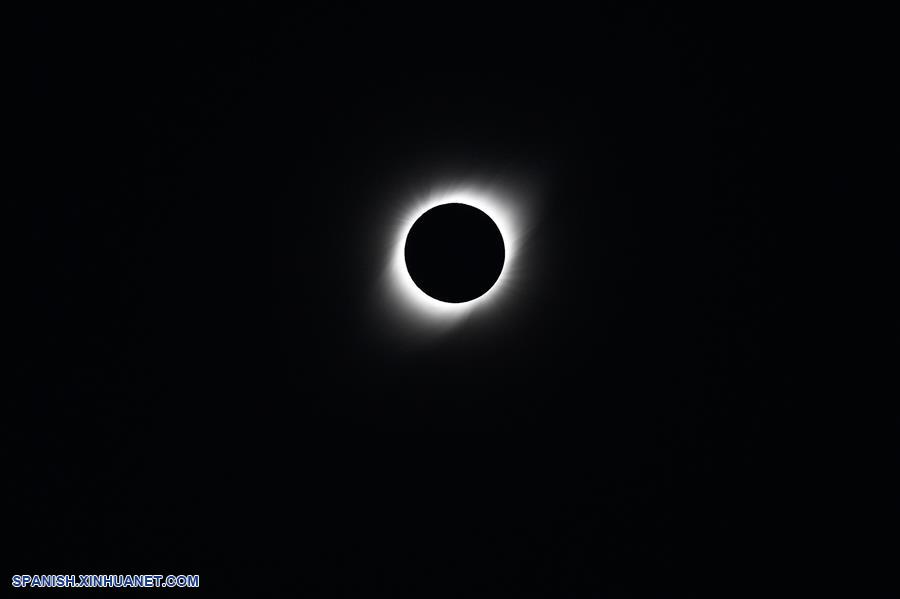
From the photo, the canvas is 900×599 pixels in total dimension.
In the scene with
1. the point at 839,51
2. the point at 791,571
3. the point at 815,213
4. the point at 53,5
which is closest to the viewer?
the point at 53,5

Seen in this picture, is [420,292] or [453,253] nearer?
[453,253]

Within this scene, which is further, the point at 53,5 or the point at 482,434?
the point at 482,434

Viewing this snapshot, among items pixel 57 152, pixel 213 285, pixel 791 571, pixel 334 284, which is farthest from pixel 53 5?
pixel 791 571

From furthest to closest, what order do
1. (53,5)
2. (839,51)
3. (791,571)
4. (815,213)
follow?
1. (791,571)
2. (815,213)
3. (839,51)
4. (53,5)

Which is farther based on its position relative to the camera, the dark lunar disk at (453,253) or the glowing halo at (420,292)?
the glowing halo at (420,292)

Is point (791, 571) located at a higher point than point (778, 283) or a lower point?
lower

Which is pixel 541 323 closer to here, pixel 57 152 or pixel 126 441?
pixel 126 441
